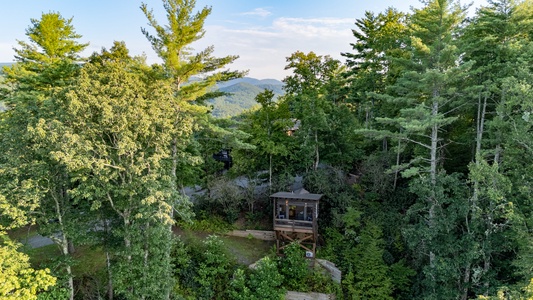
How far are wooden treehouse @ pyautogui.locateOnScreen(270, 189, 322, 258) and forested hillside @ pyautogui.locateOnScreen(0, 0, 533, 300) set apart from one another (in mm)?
869

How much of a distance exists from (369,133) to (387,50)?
807 cm

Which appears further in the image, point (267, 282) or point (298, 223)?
point (298, 223)

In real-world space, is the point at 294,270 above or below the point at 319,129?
below

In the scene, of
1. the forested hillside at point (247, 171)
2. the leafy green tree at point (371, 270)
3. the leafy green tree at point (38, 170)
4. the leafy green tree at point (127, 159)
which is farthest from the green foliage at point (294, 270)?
the leafy green tree at point (38, 170)

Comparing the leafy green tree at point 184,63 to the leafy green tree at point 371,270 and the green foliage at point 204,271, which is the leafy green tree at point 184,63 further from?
the leafy green tree at point 371,270

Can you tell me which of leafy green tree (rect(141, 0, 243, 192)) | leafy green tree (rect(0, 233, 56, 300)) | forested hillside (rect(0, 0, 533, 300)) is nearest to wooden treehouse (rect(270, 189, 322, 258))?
forested hillside (rect(0, 0, 533, 300))

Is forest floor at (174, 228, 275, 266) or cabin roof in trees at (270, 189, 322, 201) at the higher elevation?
cabin roof in trees at (270, 189, 322, 201)

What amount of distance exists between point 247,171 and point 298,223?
4.94 meters

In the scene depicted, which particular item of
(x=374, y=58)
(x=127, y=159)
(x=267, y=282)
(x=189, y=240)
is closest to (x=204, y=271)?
(x=189, y=240)

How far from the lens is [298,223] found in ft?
48.7

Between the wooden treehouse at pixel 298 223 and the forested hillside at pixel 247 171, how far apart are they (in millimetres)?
869

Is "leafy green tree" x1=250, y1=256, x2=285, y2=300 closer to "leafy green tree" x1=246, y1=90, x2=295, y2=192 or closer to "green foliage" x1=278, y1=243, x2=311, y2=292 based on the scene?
"green foliage" x1=278, y1=243, x2=311, y2=292

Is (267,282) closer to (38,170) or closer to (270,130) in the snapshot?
(270,130)

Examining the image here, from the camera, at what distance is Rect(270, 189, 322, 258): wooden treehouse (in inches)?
571
